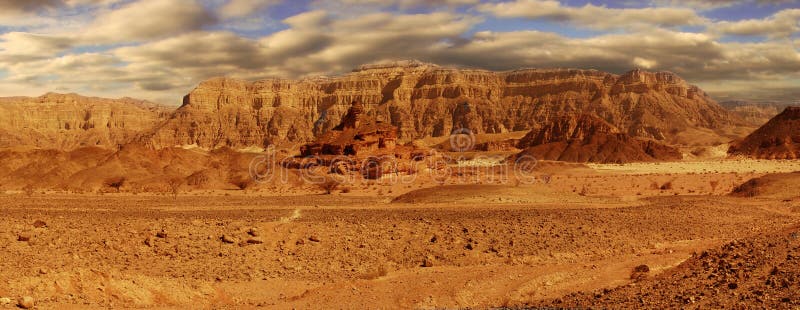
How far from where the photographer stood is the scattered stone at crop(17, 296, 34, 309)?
10.9 meters

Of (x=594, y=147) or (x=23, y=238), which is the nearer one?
(x=23, y=238)

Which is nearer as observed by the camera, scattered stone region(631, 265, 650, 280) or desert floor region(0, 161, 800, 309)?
desert floor region(0, 161, 800, 309)

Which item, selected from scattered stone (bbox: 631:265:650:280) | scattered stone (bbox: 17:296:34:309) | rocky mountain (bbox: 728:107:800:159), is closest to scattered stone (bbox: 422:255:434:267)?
scattered stone (bbox: 631:265:650:280)

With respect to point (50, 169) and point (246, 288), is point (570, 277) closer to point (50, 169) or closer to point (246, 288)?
point (246, 288)

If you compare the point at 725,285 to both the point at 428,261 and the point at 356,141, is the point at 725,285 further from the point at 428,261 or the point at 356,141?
the point at 356,141

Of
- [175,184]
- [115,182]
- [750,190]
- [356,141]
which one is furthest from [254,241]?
[356,141]

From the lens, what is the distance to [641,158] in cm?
9081

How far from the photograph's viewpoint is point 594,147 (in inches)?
3733

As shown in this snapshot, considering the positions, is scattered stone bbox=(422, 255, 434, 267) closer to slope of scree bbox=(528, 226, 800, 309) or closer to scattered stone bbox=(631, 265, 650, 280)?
slope of scree bbox=(528, 226, 800, 309)

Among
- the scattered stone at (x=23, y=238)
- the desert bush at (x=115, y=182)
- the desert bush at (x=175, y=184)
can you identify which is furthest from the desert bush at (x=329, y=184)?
the scattered stone at (x=23, y=238)

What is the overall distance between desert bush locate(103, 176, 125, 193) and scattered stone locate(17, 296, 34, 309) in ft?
139

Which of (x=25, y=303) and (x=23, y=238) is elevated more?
(x=25, y=303)

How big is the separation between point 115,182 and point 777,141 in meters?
87.7

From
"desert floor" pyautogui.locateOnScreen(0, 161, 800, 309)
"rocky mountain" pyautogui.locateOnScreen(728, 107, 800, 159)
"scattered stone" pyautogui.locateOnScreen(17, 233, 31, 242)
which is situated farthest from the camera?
"rocky mountain" pyautogui.locateOnScreen(728, 107, 800, 159)
